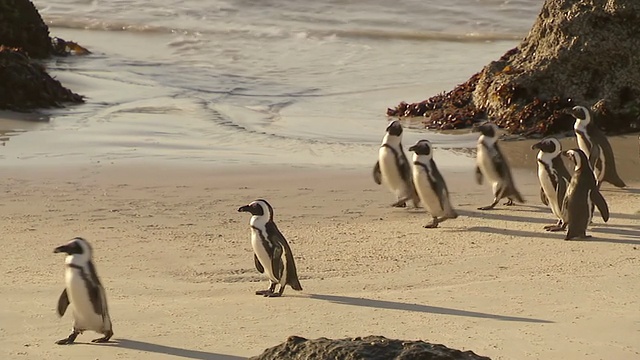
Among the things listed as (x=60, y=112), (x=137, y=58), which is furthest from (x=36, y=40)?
(x=60, y=112)

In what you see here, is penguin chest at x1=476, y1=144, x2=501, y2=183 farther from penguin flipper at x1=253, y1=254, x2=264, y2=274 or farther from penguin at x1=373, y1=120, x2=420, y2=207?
penguin flipper at x1=253, y1=254, x2=264, y2=274

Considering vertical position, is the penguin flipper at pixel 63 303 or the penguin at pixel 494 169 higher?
the penguin at pixel 494 169

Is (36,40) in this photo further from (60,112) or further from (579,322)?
(579,322)

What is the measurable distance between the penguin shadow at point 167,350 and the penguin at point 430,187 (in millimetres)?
3888

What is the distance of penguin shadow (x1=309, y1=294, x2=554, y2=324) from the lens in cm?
760

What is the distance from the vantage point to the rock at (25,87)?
15.4 m

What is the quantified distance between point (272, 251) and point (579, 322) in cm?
218

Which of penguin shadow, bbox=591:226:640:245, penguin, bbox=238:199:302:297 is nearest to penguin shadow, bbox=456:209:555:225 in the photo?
penguin shadow, bbox=591:226:640:245

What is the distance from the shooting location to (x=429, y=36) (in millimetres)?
24562

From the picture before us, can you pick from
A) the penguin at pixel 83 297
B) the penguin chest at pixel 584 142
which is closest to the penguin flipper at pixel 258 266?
the penguin at pixel 83 297

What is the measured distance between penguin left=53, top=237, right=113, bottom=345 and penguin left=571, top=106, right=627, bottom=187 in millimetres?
5648

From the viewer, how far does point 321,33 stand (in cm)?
2467

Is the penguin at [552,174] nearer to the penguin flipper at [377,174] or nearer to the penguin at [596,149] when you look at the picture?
the penguin at [596,149]

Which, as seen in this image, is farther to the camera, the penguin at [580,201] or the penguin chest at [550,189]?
the penguin chest at [550,189]
